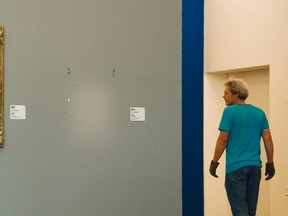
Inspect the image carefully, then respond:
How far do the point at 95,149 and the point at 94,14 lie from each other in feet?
3.24

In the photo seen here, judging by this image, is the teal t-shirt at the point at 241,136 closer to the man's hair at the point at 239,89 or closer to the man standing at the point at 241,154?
the man standing at the point at 241,154

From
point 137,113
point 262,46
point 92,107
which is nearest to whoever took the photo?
point 92,107

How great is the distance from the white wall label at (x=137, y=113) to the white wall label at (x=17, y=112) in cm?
80

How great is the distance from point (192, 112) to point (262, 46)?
108 centimetres

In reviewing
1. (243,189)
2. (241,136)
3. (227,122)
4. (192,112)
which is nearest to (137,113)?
(192,112)

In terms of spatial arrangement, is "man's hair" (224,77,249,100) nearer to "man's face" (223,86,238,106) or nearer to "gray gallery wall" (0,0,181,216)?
"man's face" (223,86,238,106)

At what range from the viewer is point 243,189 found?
2883 mm

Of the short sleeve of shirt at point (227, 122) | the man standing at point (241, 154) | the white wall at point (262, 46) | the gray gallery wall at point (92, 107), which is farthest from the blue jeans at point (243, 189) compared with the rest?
the white wall at point (262, 46)

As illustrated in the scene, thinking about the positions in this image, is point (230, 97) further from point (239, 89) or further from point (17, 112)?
point (17, 112)

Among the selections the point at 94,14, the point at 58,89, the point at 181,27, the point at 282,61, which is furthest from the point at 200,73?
the point at 58,89

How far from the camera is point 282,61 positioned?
353 cm

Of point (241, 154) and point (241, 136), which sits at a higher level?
point (241, 136)

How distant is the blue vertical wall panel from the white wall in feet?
2.57

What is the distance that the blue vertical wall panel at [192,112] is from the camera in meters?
3.22
